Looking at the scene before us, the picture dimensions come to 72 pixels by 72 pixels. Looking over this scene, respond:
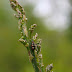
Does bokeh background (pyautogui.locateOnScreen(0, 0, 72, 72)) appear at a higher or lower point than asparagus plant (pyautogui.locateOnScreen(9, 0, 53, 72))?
higher

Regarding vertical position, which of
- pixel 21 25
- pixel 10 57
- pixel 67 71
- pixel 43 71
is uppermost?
pixel 10 57

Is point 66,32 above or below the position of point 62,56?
above

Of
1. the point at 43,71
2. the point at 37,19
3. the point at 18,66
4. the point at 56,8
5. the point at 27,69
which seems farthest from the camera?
the point at 56,8

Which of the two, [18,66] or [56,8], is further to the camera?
[56,8]

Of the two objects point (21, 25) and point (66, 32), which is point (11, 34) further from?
point (21, 25)

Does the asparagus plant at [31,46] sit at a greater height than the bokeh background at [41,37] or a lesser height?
lesser

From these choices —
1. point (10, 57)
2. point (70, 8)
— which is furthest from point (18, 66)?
point (70, 8)

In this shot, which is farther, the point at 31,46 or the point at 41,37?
the point at 41,37

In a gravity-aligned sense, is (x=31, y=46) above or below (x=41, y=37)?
below

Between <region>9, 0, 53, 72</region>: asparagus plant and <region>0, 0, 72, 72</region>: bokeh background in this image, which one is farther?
<region>0, 0, 72, 72</region>: bokeh background

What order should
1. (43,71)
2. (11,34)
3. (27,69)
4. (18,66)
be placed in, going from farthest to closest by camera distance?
(11,34) → (18,66) → (27,69) → (43,71)

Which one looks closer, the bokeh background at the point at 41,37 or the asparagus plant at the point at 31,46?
the asparagus plant at the point at 31,46
